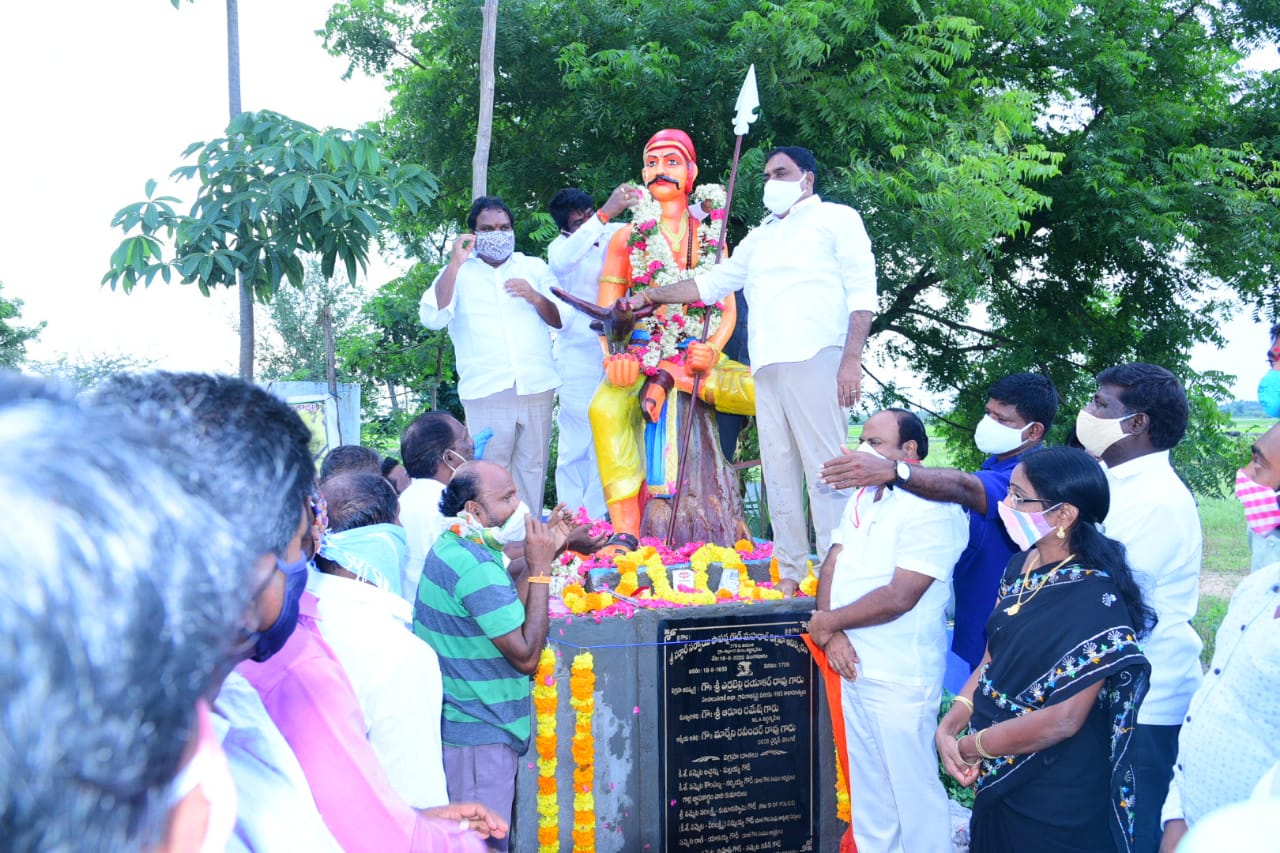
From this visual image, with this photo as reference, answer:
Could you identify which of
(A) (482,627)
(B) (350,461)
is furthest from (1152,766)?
(B) (350,461)

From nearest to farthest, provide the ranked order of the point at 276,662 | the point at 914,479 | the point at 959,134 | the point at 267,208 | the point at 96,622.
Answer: the point at 96,622 → the point at 276,662 → the point at 914,479 → the point at 267,208 → the point at 959,134

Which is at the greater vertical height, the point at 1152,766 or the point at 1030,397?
the point at 1030,397

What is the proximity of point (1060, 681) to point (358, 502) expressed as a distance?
86.3 inches

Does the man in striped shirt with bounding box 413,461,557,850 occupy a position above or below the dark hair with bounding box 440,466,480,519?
below

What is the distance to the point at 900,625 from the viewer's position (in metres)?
4.13

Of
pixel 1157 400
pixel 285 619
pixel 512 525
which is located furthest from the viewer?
pixel 1157 400

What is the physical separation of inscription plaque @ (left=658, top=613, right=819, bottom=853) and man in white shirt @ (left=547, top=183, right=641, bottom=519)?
92.1 inches

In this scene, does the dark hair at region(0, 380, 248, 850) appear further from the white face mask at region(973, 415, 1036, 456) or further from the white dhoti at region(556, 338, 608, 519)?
the white dhoti at region(556, 338, 608, 519)

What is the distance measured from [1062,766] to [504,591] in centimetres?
A: 176

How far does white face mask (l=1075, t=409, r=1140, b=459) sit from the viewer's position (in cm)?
376

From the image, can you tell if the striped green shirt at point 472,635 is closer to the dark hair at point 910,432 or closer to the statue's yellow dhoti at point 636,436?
the dark hair at point 910,432

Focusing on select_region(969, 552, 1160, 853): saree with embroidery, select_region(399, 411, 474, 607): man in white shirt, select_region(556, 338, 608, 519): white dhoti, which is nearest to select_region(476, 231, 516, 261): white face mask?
select_region(556, 338, 608, 519): white dhoti

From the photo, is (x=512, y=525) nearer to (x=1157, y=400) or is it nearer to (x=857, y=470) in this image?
(x=857, y=470)

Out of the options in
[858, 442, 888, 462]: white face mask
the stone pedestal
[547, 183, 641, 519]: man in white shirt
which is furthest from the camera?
[547, 183, 641, 519]: man in white shirt
